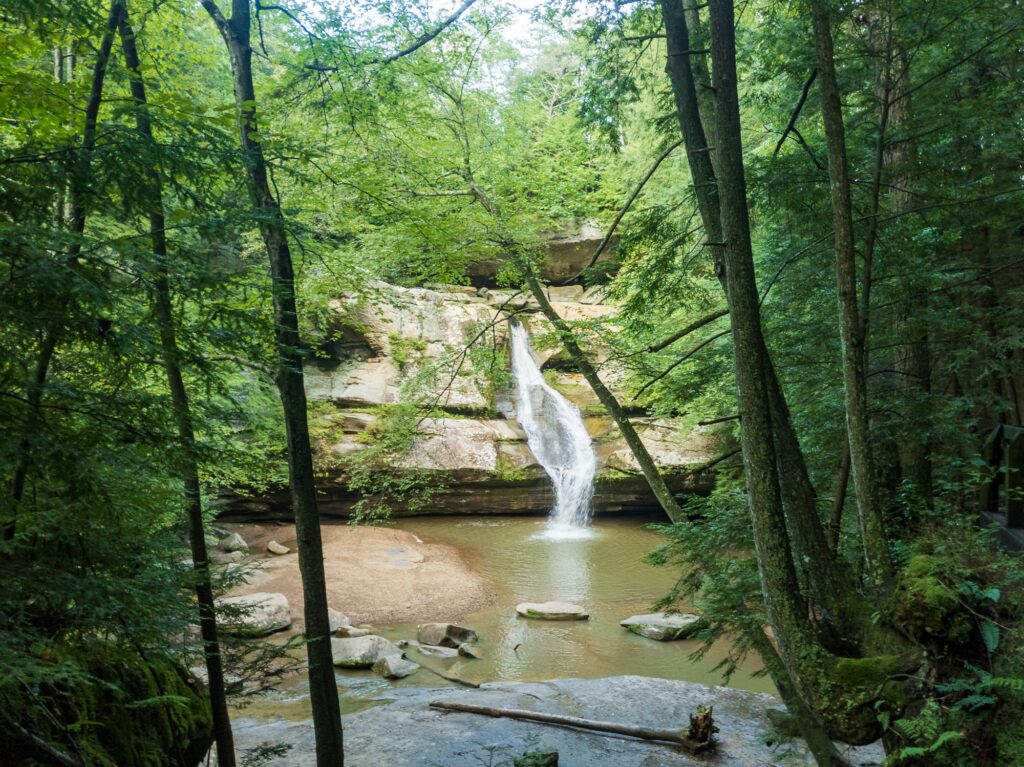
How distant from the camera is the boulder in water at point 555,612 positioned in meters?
11.4

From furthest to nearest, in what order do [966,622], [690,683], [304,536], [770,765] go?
[690,683], [770,765], [304,536], [966,622]

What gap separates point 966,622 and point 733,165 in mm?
3525

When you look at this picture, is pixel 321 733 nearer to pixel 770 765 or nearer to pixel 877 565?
pixel 770 765

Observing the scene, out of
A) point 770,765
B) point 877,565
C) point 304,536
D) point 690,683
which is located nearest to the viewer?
point 877,565

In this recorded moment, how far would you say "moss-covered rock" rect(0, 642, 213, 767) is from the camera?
2.94 m

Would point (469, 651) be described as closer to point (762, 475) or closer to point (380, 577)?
point (380, 577)

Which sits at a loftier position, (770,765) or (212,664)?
(212,664)

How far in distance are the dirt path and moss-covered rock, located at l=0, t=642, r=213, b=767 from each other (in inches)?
248

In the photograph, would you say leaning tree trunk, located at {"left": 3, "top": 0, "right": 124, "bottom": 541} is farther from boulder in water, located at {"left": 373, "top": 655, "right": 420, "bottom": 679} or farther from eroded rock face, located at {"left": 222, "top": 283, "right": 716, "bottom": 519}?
eroded rock face, located at {"left": 222, "top": 283, "right": 716, "bottom": 519}

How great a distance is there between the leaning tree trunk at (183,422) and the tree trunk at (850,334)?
4.50m

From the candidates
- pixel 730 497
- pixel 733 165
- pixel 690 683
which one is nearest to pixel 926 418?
pixel 730 497

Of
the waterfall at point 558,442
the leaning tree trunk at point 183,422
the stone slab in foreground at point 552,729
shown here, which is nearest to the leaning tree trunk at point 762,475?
the stone slab in foreground at point 552,729

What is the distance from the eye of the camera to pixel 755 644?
5594 mm

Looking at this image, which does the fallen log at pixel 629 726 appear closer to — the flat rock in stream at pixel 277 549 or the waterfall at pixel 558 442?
the flat rock in stream at pixel 277 549
